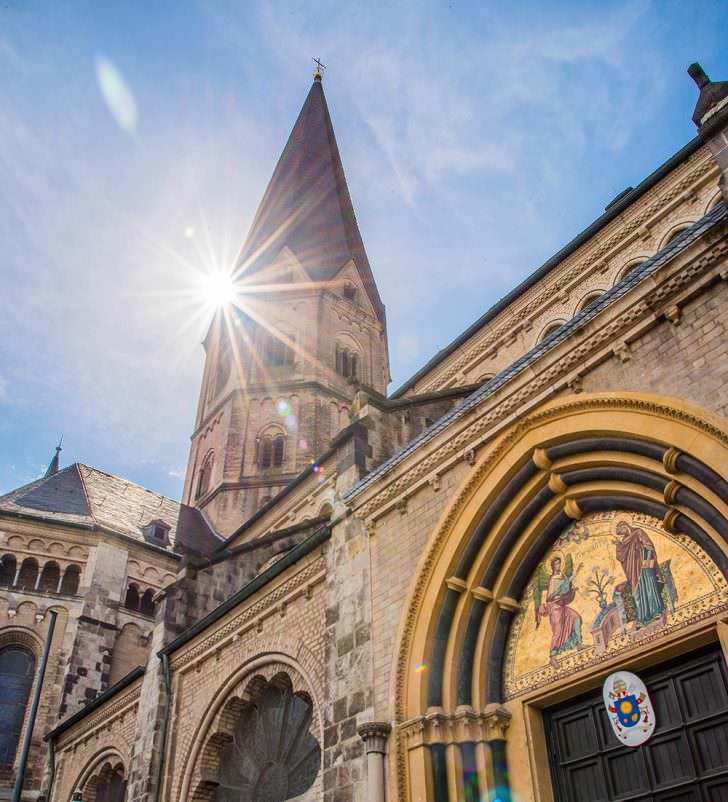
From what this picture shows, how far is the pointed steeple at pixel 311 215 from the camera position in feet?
123

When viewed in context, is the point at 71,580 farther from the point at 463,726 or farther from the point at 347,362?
the point at 463,726

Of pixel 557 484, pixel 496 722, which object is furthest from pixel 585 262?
pixel 496 722

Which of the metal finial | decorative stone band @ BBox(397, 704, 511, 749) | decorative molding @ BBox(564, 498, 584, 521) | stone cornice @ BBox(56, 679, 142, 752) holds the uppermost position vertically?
the metal finial

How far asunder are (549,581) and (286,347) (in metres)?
26.1

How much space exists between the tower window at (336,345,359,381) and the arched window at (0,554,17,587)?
594 inches

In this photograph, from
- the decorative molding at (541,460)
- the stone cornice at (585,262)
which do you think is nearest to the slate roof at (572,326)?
the decorative molding at (541,460)

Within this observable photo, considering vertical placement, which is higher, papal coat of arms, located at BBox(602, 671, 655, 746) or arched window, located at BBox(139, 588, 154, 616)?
arched window, located at BBox(139, 588, 154, 616)

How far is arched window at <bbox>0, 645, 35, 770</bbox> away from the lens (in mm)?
21406

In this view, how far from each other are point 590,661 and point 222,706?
7657 millimetres

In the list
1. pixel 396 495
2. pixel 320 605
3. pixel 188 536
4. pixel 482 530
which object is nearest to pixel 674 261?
pixel 482 530

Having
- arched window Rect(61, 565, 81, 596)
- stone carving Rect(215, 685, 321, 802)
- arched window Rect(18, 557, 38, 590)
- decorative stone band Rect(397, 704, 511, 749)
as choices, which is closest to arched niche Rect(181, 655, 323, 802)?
stone carving Rect(215, 685, 321, 802)

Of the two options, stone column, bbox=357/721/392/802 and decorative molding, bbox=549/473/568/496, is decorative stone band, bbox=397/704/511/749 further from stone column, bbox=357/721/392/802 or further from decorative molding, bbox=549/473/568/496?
decorative molding, bbox=549/473/568/496

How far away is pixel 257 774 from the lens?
12523 mm

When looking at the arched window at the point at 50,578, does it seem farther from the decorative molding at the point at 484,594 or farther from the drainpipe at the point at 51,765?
the decorative molding at the point at 484,594
